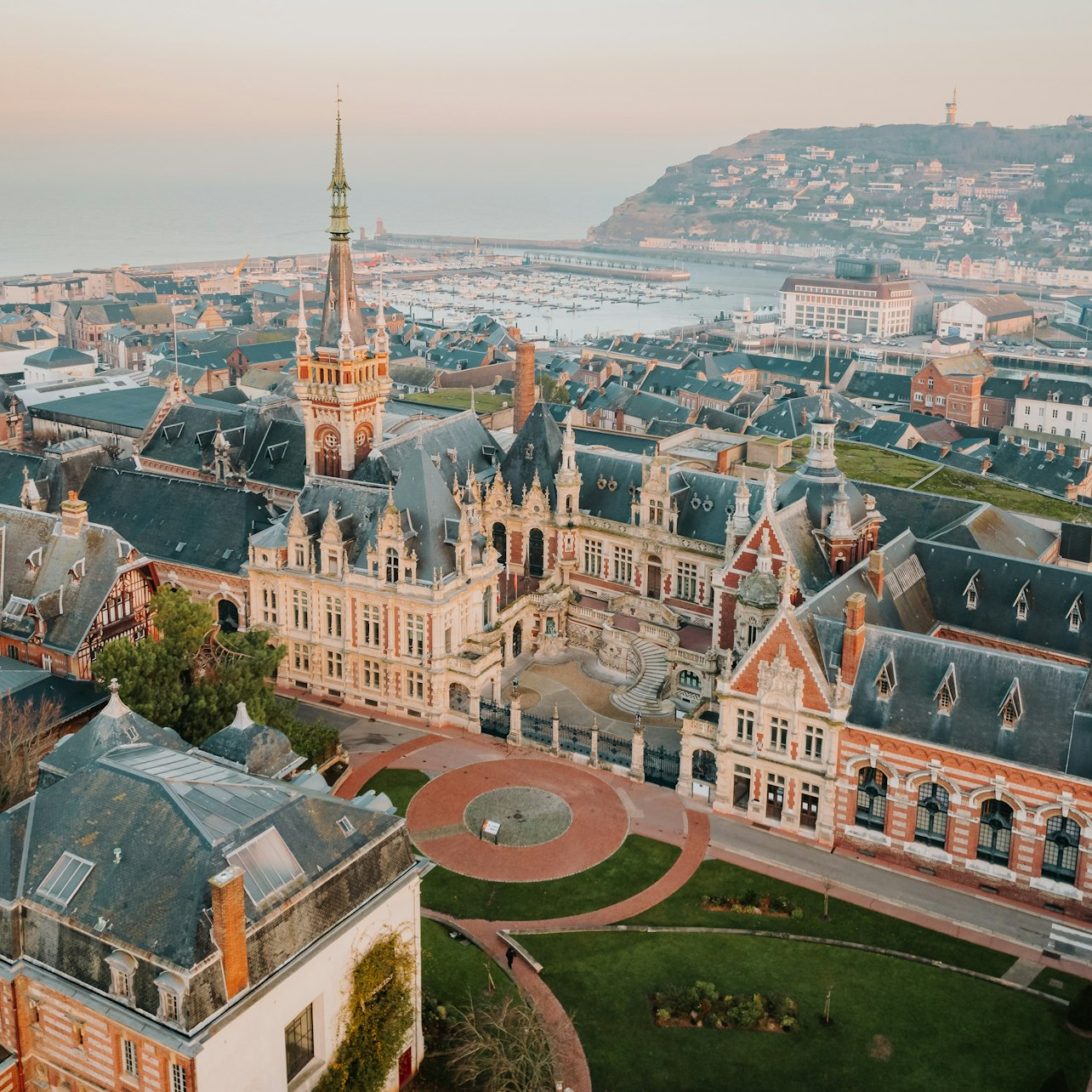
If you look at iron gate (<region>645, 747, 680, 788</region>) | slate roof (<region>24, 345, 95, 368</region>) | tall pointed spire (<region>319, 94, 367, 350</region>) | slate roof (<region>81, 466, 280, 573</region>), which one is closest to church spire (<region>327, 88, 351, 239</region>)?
tall pointed spire (<region>319, 94, 367, 350</region>)

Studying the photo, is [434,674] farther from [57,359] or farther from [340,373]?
[57,359]

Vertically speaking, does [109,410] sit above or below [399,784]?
above

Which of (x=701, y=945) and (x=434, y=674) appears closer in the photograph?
(x=701, y=945)

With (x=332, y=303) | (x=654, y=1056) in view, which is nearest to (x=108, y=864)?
(x=654, y=1056)

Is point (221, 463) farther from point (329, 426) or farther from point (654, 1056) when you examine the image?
point (654, 1056)

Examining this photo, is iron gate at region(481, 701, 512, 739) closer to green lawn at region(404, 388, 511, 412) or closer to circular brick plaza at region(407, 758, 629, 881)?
circular brick plaza at region(407, 758, 629, 881)

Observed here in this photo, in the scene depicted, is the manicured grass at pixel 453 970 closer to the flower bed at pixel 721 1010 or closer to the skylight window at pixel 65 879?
the flower bed at pixel 721 1010

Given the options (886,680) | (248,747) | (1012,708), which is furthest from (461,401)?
(248,747)

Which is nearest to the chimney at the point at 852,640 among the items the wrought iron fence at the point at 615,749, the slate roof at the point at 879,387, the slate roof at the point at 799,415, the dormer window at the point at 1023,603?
the dormer window at the point at 1023,603
